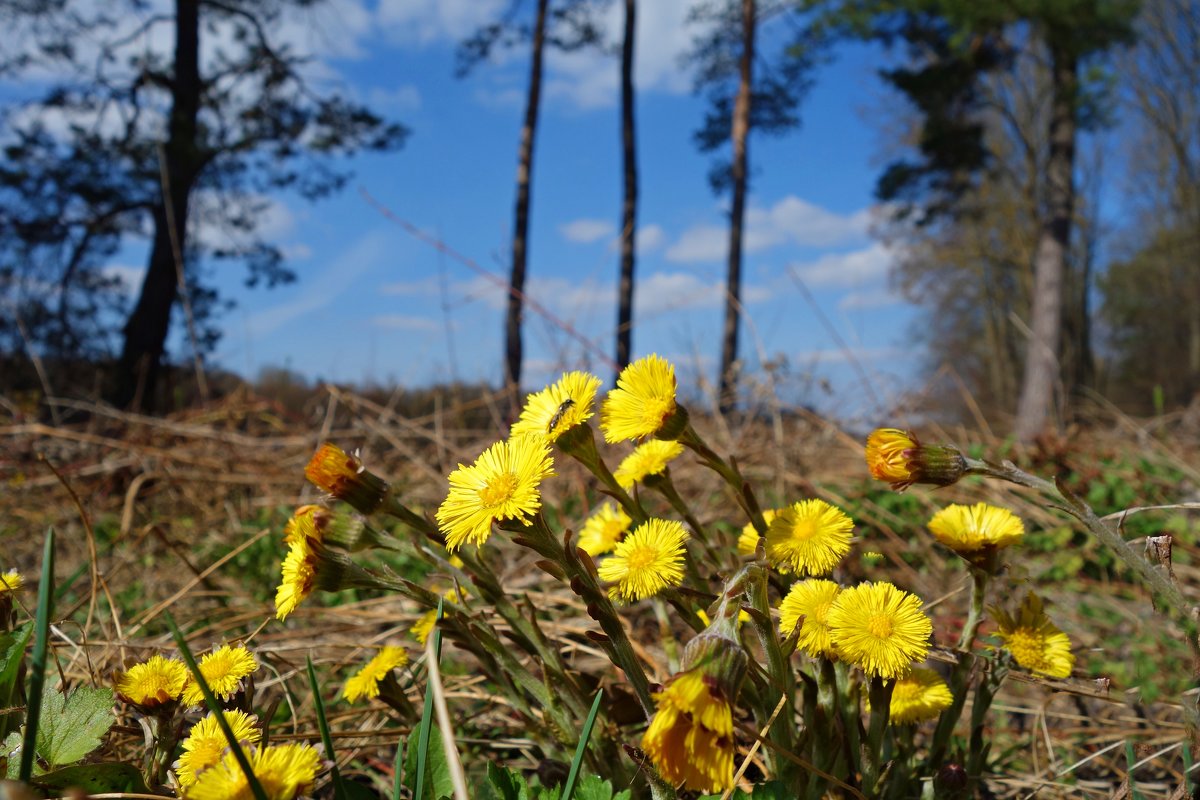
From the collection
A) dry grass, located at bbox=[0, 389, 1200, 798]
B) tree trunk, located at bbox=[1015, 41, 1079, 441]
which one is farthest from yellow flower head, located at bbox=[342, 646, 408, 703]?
tree trunk, located at bbox=[1015, 41, 1079, 441]

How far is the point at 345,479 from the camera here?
0.77 meters

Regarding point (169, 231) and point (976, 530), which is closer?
point (976, 530)

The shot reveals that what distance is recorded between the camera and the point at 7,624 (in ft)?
2.82

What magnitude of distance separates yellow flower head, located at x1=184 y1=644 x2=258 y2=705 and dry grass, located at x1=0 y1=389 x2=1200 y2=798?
0.35 feet

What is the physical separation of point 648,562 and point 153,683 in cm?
49

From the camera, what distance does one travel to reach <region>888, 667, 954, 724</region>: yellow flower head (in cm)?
75

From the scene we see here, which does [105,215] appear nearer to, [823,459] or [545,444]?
[823,459]

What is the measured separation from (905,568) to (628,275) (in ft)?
29.7

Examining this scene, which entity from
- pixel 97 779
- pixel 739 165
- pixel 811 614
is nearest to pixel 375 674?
pixel 97 779

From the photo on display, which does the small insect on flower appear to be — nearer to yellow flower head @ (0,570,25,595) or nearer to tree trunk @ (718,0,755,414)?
yellow flower head @ (0,570,25,595)

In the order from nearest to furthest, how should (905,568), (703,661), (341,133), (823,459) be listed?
(703,661)
(905,568)
(823,459)
(341,133)

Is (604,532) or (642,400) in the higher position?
(642,400)

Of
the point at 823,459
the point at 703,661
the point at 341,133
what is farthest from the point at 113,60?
the point at 703,661

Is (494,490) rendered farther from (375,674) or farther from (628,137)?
(628,137)
